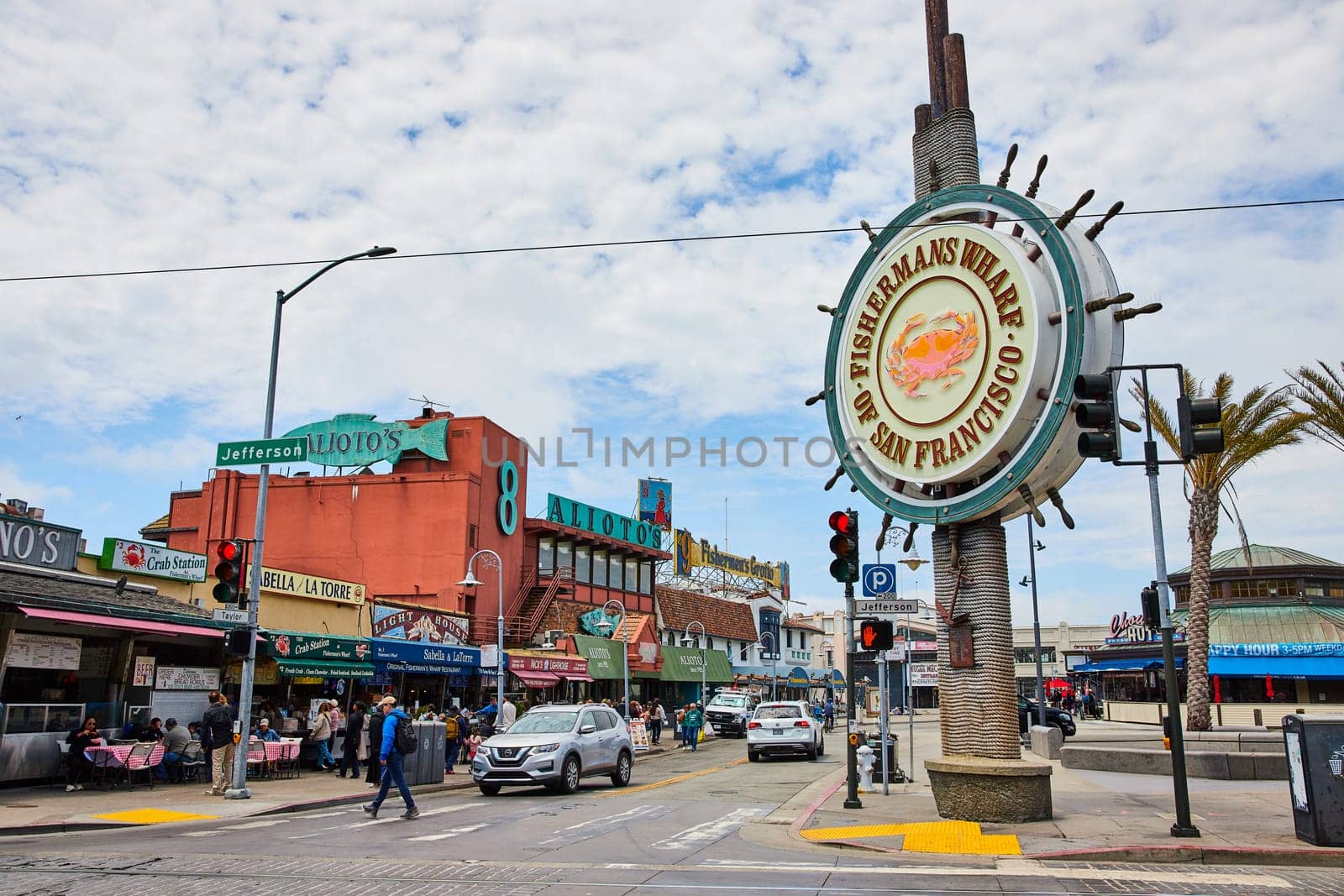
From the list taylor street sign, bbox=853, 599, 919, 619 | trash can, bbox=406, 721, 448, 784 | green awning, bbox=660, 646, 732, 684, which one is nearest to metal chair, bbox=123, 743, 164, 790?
trash can, bbox=406, 721, 448, 784

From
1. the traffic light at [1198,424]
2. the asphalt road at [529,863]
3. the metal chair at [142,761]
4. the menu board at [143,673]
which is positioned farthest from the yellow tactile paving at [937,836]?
the menu board at [143,673]

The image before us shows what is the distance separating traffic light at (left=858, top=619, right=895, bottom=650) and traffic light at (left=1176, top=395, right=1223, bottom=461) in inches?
190

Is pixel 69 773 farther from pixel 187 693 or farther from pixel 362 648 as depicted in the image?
pixel 362 648

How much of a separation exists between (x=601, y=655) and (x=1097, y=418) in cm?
3461

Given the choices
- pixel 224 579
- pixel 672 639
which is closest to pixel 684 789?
pixel 224 579

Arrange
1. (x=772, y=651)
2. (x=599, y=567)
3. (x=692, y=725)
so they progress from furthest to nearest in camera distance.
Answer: (x=772, y=651) < (x=599, y=567) < (x=692, y=725)

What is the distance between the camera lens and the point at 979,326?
48.7ft

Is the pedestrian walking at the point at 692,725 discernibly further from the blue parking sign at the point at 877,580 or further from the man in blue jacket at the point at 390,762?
the man in blue jacket at the point at 390,762

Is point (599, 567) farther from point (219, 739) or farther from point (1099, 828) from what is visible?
point (1099, 828)

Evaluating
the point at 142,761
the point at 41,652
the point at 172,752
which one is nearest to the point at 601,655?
the point at 172,752

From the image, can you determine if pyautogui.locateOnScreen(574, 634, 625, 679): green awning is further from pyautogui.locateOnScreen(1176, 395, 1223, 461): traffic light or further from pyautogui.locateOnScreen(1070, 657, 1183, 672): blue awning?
pyautogui.locateOnScreen(1176, 395, 1223, 461): traffic light

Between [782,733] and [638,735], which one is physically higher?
[782,733]

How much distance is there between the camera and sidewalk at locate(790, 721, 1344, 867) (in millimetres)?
11336

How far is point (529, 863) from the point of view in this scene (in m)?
11.1
